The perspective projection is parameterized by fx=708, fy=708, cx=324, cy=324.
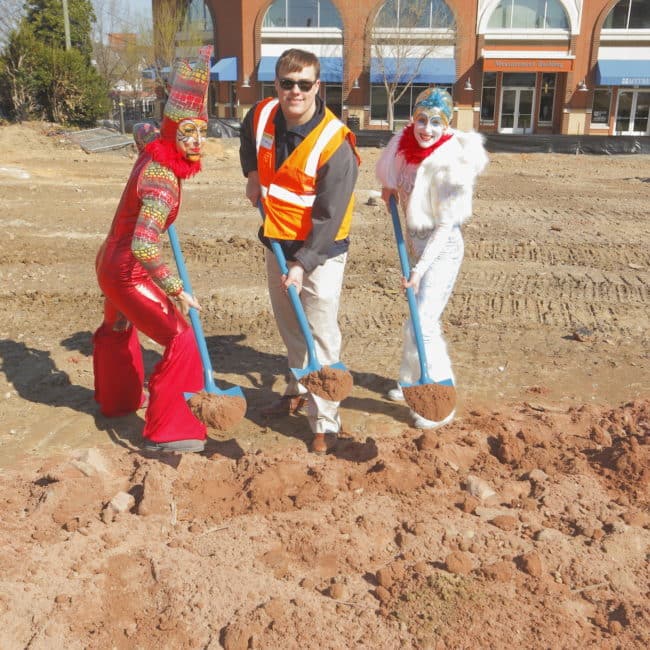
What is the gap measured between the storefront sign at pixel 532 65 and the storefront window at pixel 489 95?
82 cm

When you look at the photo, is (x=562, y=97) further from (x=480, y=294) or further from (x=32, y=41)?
(x=480, y=294)

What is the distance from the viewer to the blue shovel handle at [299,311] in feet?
12.1

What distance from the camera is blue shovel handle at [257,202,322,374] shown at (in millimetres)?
3680

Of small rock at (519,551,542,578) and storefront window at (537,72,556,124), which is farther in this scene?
storefront window at (537,72,556,124)

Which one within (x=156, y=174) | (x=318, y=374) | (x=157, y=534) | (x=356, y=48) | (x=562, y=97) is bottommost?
(x=157, y=534)

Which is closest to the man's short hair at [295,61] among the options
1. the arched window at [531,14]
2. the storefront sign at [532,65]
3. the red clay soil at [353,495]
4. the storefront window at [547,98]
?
the red clay soil at [353,495]

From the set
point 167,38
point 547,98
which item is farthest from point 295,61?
point 167,38

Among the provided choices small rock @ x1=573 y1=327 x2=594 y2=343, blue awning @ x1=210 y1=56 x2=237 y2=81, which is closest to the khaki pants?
small rock @ x1=573 y1=327 x2=594 y2=343

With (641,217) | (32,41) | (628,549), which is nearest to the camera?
(628,549)

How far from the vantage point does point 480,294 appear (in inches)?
277

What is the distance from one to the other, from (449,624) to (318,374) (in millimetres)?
1443

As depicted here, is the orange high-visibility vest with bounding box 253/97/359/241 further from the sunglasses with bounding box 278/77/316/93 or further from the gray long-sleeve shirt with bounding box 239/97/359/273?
the sunglasses with bounding box 278/77/316/93

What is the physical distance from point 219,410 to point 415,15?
97.1 feet

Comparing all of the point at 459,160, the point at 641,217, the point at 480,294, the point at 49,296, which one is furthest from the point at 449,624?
the point at 641,217
